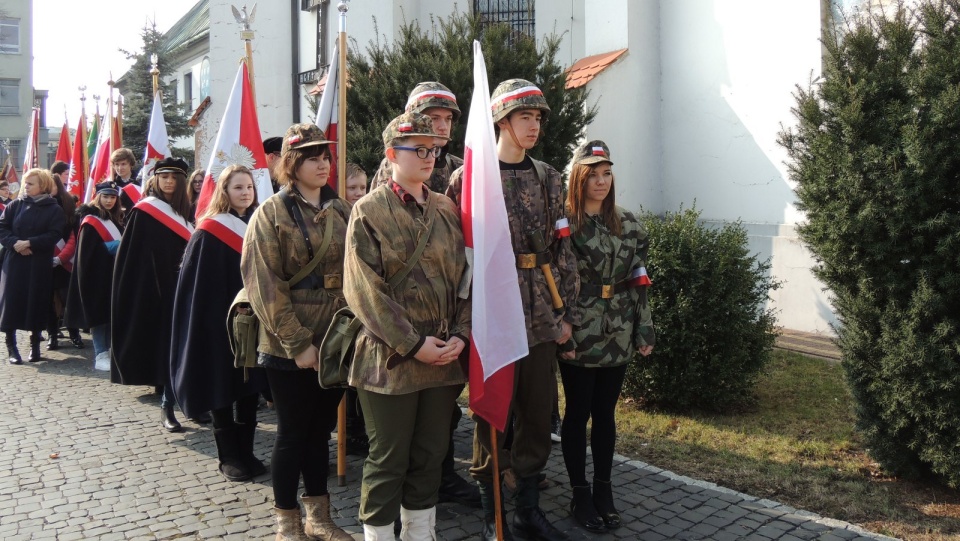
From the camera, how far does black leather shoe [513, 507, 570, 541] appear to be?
4.04 metres

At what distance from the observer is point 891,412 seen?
15.7 feet

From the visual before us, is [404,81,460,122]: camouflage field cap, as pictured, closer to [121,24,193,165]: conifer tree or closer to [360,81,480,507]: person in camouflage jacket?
[360,81,480,507]: person in camouflage jacket

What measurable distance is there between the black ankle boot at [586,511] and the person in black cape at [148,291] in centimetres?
359

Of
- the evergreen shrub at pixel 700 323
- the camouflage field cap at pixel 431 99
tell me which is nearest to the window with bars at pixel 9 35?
the evergreen shrub at pixel 700 323

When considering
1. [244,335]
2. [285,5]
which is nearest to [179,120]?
[285,5]

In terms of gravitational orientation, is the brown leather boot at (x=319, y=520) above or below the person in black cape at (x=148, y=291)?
below

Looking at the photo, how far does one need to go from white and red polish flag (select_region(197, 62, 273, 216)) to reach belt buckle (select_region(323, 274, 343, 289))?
7.85 feet

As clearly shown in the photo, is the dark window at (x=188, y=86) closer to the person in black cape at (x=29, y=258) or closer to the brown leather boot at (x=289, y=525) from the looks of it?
the person in black cape at (x=29, y=258)

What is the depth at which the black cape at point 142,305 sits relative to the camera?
21.1ft

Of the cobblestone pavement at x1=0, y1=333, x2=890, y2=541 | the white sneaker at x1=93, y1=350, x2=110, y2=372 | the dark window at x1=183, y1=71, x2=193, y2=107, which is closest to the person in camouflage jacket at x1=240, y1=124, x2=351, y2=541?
the cobblestone pavement at x1=0, y1=333, x2=890, y2=541

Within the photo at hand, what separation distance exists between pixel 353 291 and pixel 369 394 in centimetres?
46

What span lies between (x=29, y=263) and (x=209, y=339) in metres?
5.91

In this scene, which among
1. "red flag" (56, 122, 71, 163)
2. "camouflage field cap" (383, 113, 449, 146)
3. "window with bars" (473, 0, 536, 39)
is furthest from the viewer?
"window with bars" (473, 0, 536, 39)

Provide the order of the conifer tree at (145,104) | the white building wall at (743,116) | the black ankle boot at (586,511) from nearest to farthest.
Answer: the black ankle boot at (586,511)
the white building wall at (743,116)
the conifer tree at (145,104)
